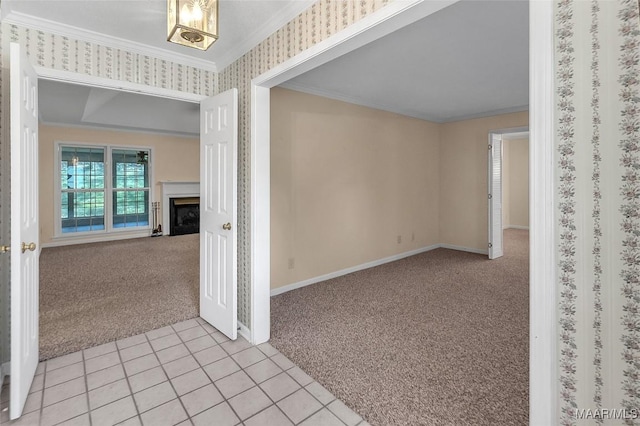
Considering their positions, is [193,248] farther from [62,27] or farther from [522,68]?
[522,68]

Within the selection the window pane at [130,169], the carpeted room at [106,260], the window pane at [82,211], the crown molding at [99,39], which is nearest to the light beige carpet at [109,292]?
the carpeted room at [106,260]

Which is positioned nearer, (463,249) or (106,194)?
(463,249)

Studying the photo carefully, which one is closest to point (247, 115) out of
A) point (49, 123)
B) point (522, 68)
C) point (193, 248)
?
point (522, 68)

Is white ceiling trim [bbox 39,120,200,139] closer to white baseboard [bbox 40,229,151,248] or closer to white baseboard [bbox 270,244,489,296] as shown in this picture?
white baseboard [bbox 40,229,151,248]

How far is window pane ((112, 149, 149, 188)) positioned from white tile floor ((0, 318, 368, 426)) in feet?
18.2

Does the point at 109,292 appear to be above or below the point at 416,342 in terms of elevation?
above

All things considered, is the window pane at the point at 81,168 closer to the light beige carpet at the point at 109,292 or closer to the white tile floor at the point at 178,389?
the light beige carpet at the point at 109,292

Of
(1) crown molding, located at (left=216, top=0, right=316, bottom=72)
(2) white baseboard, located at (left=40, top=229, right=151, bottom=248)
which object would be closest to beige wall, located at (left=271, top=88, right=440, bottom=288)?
(1) crown molding, located at (left=216, top=0, right=316, bottom=72)

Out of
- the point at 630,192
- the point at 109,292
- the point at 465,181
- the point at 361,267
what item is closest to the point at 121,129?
the point at 109,292

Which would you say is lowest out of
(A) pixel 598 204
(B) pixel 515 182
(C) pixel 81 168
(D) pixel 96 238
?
(D) pixel 96 238

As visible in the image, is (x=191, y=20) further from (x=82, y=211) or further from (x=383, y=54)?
(x=82, y=211)

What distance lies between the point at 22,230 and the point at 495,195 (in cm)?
577

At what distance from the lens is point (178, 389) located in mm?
2021

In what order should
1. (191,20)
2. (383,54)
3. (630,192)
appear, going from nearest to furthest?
(630,192), (191,20), (383,54)
